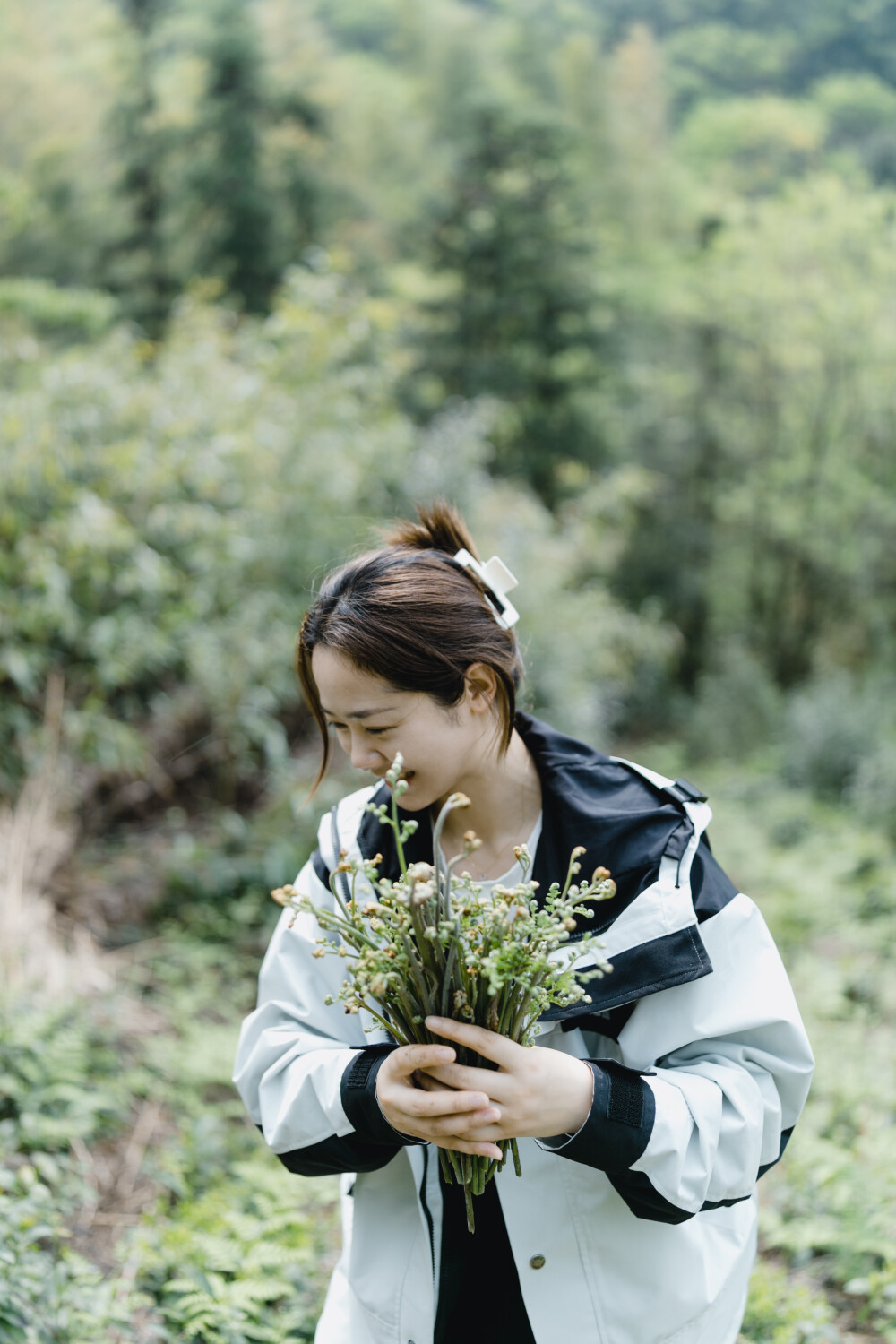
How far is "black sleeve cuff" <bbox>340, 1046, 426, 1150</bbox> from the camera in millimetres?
1260

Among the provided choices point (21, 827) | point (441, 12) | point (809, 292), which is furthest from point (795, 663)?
point (441, 12)

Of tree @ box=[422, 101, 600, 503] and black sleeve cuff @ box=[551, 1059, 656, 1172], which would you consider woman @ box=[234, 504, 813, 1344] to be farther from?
tree @ box=[422, 101, 600, 503]

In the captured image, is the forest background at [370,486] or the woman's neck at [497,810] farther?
the forest background at [370,486]

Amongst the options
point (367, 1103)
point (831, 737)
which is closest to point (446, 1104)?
point (367, 1103)

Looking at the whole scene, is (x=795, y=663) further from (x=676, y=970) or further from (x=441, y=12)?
(x=441, y=12)

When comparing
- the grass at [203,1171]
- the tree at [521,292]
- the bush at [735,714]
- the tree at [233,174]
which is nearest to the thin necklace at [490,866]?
the grass at [203,1171]

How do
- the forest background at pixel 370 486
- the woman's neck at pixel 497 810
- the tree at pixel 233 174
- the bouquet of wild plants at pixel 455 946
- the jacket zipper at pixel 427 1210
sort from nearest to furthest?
1. the bouquet of wild plants at pixel 455 946
2. the jacket zipper at pixel 427 1210
3. the woman's neck at pixel 497 810
4. the forest background at pixel 370 486
5. the tree at pixel 233 174

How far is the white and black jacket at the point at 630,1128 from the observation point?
1220mm

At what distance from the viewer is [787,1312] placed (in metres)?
2.28

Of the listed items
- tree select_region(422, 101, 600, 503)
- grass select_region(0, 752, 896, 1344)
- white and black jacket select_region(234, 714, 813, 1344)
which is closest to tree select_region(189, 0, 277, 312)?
tree select_region(422, 101, 600, 503)

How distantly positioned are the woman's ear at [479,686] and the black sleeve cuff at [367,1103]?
0.49 meters

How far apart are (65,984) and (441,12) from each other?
21583 millimetres

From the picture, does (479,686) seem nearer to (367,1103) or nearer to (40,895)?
(367,1103)

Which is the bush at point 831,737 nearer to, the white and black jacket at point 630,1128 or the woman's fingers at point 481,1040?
the white and black jacket at point 630,1128
